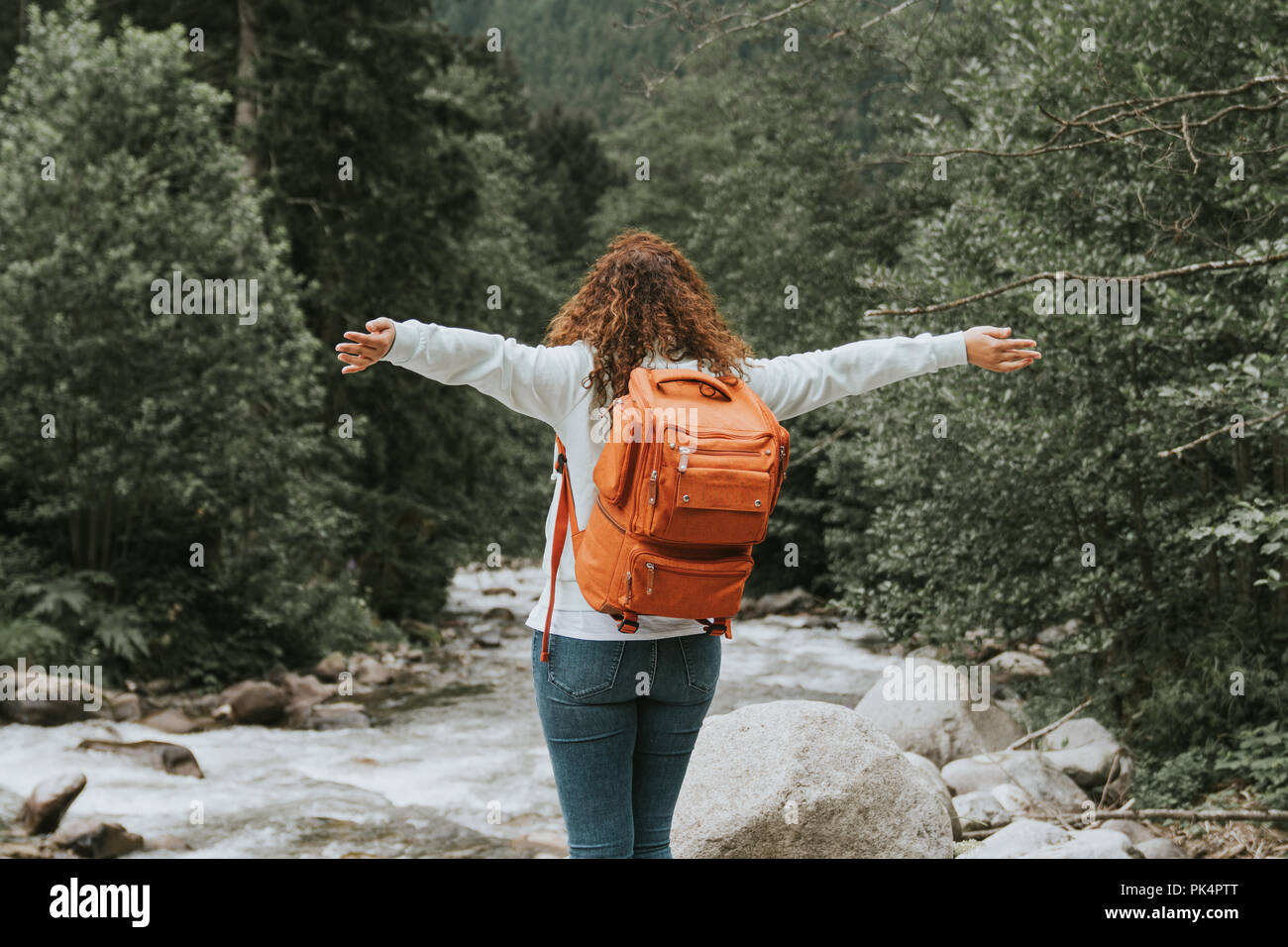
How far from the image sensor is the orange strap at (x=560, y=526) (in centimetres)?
294

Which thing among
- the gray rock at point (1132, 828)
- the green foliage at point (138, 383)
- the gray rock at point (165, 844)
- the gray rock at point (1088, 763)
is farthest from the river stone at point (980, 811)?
the green foliage at point (138, 383)

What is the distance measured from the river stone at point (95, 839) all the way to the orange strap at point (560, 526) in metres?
7.04

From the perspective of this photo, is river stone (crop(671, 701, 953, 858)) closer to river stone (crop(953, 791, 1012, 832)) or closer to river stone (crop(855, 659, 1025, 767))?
river stone (crop(953, 791, 1012, 832))

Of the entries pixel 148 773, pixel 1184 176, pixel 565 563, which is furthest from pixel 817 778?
pixel 148 773

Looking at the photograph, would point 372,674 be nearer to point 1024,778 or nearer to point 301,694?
point 301,694

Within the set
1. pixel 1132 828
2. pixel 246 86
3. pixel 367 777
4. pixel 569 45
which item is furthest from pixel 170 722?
pixel 569 45

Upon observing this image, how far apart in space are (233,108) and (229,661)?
9.57 meters

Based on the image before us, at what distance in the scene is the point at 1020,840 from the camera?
6.52 metres

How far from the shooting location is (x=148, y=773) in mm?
10867

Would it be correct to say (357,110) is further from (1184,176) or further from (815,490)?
(1184,176)

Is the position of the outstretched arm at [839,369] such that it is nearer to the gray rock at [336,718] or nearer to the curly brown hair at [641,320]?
the curly brown hair at [641,320]

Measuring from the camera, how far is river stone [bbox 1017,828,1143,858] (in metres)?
5.93

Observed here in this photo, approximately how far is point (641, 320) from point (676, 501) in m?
0.51
